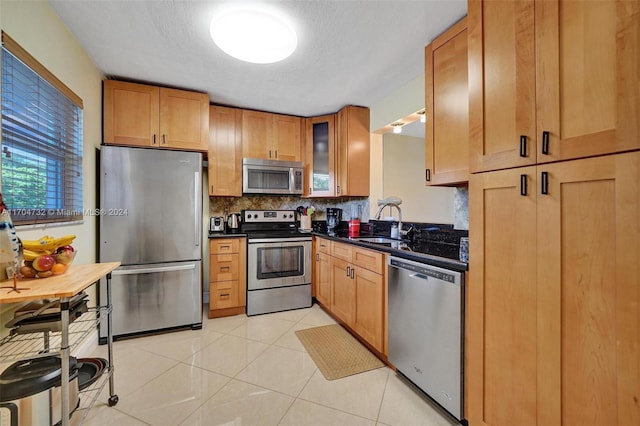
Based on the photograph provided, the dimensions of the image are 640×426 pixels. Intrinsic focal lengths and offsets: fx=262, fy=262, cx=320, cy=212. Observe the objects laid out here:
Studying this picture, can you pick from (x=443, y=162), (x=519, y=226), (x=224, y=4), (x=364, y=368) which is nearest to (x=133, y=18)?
(x=224, y=4)

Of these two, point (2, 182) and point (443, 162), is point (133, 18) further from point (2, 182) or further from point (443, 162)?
point (443, 162)

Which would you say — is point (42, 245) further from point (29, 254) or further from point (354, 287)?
point (354, 287)

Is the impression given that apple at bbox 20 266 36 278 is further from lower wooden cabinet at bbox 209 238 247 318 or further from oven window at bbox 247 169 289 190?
oven window at bbox 247 169 289 190

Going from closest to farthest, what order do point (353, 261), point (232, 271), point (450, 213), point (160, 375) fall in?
point (160, 375) < point (450, 213) < point (353, 261) < point (232, 271)

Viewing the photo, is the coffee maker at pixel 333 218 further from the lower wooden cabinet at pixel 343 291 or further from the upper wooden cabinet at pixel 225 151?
the upper wooden cabinet at pixel 225 151

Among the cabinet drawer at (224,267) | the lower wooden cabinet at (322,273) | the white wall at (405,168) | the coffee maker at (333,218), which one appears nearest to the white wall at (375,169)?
the white wall at (405,168)

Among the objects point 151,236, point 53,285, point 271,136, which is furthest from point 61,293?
point 271,136

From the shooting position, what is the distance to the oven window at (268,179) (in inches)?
128

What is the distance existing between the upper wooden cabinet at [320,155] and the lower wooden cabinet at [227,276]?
1194mm

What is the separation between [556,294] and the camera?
99 cm

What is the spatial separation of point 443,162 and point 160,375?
2.53 m

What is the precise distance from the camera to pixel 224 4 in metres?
1.58

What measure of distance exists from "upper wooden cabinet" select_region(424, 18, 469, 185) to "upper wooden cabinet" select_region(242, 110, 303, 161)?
1.95 meters

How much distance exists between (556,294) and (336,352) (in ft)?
5.59
